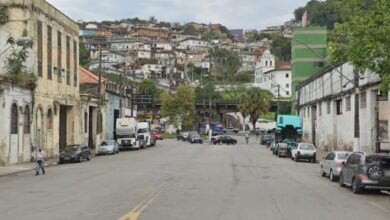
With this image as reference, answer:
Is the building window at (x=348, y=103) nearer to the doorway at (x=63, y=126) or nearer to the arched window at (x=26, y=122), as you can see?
the arched window at (x=26, y=122)

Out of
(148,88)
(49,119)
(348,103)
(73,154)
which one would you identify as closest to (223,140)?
(348,103)

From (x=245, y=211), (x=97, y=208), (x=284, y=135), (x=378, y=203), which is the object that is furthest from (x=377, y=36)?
(x=284, y=135)

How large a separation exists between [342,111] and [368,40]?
114 ft

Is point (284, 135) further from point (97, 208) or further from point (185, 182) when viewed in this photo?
point (97, 208)

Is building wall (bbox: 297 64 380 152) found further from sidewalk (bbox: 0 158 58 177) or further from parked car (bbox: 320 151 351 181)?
sidewalk (bbox: 0 158 58 177)

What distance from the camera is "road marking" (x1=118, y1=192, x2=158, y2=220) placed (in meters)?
14.2

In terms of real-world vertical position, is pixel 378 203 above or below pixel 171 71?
below

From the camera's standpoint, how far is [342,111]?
54.3 m

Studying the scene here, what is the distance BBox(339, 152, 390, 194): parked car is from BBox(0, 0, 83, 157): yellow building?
30.6 meters

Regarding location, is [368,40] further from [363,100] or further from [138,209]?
[363,100]

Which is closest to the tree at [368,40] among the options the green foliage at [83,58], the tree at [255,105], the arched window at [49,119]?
the arched window at [49,119]

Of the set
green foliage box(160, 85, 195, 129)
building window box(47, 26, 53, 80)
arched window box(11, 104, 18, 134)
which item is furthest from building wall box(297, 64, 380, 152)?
green foliage box(160, 85, 195, 129)

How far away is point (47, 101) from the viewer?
52.0 meters

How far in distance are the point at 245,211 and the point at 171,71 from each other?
601 ft
